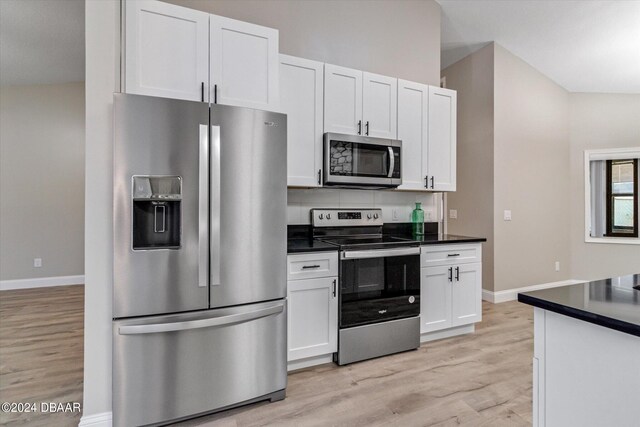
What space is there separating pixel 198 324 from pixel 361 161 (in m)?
1.83

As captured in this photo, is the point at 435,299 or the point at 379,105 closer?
the point at 435,299

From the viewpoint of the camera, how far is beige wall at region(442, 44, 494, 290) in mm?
4316

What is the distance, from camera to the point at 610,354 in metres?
0.93

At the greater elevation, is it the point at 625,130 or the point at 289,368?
the point at 625,130

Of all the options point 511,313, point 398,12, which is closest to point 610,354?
point 511,313

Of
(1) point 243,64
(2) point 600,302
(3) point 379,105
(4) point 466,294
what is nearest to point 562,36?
(3) point 379,105

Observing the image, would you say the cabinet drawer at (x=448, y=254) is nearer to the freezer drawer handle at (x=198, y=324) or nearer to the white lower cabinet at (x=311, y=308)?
the white lower cabinet at (x=311, y=308)

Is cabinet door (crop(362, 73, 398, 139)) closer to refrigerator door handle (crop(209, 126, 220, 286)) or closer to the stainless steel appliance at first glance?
the stainless steel appliance

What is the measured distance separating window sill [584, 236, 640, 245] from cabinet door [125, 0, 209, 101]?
567 centimetres

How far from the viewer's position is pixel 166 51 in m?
1.99

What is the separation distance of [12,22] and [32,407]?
12.7 ft

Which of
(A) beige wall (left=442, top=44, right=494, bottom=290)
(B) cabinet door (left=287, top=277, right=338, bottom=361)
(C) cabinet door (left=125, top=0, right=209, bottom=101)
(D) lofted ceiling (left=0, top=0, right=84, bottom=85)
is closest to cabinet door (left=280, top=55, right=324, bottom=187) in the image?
(C) cabinet door (left=125, top=0, right=209, bottom=101)

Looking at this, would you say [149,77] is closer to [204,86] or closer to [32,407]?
[204,86]

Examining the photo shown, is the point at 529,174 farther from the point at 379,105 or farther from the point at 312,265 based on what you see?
the point at 312,265
